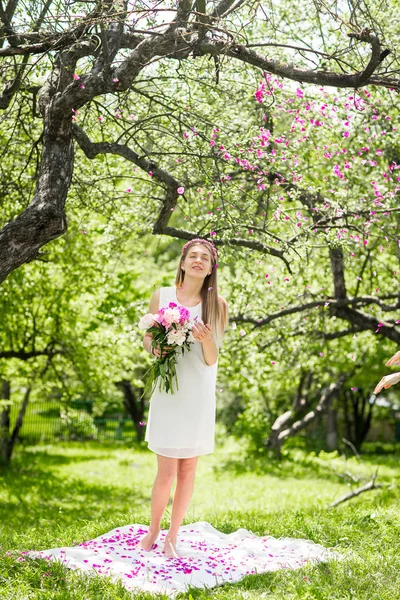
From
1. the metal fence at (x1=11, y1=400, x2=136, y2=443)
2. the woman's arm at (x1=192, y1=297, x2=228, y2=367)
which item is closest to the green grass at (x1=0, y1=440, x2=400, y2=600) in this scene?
the metal fence at (x1=11, y1=400, x2=136, y2=443)

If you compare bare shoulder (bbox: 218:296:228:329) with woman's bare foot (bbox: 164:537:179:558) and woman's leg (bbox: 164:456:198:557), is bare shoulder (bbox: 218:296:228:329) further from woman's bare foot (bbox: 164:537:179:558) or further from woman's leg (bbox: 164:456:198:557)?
woman's bare foot (bbox: 164:537:179:558)

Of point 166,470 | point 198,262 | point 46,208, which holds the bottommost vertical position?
point 166,470

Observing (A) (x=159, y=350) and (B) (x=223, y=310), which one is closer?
(A) (x=159, y=350)

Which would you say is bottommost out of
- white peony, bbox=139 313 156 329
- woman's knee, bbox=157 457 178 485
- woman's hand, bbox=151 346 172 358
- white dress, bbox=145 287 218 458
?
woman's knee, bbox=157 457 178 485

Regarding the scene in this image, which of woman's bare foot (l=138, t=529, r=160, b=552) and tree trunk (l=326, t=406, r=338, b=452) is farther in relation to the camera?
tree trunk (l=326, t=406, r=338, b=452)

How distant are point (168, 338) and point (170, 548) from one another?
5.26 feet

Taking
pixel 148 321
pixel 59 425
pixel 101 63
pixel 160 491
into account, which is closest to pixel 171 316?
pixel 148 321

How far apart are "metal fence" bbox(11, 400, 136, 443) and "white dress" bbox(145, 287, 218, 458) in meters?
16.3

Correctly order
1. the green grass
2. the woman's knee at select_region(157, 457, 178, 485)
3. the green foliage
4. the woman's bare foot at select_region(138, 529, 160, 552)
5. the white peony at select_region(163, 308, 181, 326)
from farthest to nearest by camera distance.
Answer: the green foliage < the woman's bare foot at select_region(138, 529, 160, 552) < the woman's knee at select_region(157, 457, 178, 485) < the white peony at select_region(163, 308, 181, 326) < the green grass

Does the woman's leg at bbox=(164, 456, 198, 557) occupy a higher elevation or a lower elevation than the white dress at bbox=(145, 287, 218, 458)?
lower

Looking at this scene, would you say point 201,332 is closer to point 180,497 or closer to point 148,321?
point 148,321

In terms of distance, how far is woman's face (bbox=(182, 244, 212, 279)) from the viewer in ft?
17.1

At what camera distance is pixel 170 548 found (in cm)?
515

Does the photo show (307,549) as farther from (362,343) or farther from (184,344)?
(362,343)
